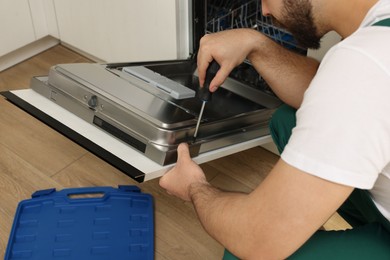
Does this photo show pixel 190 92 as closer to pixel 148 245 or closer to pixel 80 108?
pixel 80 108

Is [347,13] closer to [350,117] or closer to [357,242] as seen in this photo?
[350,117]

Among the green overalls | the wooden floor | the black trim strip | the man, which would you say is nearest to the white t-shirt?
the man

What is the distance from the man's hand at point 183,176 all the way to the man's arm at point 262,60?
0.57 ft

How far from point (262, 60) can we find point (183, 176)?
36 cm

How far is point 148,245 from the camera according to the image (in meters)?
1.14

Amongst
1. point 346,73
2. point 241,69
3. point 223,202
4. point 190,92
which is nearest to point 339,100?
point 346,73

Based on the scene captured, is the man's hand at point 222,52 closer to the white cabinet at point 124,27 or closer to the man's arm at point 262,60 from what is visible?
the man's arm at point 262,60

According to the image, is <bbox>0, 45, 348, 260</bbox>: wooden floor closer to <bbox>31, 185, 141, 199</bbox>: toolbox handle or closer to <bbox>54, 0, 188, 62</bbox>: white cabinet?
<bbox>31, 185, 141, 199</bbox>: toolbox handle

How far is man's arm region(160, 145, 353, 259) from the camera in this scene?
594mm

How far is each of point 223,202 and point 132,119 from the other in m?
0.31

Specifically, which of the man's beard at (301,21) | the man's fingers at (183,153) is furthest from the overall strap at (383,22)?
the man's fingers at (183,153)

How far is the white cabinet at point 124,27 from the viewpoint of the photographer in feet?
4.37

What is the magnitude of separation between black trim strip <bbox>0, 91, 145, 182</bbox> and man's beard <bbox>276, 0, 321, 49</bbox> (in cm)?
39

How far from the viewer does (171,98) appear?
1063 millimetres
